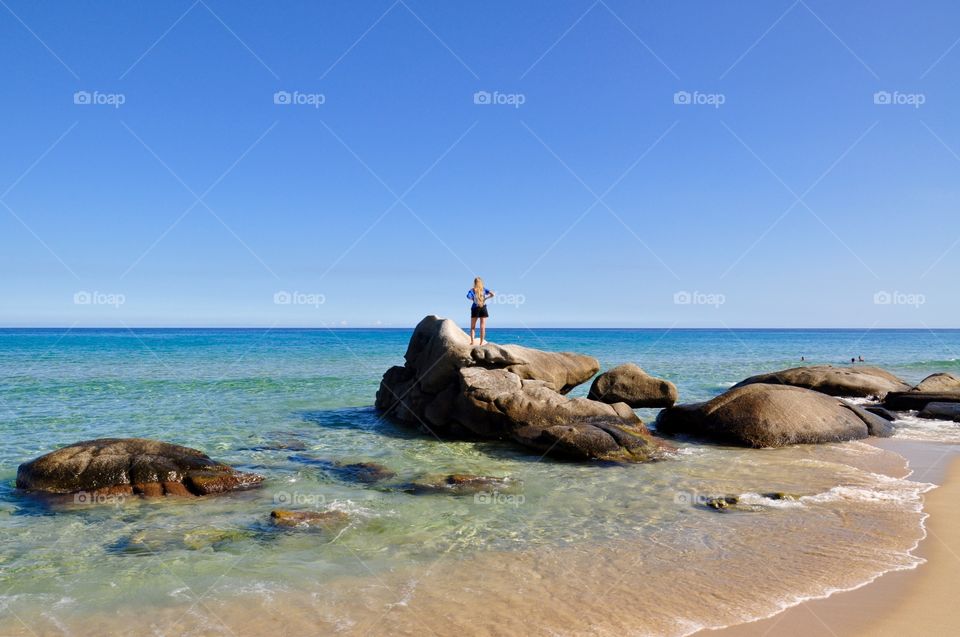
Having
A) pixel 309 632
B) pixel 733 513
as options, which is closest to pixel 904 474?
pixel 733 513

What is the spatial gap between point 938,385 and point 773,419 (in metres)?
10.9

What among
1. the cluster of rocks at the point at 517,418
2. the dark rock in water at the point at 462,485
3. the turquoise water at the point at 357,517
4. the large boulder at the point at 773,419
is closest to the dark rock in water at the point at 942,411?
the cluster of rocks at the point at 517,418

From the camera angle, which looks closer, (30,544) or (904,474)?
(30,544)

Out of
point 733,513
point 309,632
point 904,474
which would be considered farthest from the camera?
point 904,474

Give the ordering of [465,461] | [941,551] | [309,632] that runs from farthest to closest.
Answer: [465,461] < [941,551] < [309,632]

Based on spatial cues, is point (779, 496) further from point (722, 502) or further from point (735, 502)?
point (722, 502)

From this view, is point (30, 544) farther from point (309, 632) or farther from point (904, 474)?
point (904, 474)

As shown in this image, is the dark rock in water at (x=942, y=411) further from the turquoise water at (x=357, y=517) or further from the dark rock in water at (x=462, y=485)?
the dark rock in water at (x=462, y=485)

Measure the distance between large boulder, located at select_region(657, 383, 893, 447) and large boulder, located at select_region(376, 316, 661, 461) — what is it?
5.13ft

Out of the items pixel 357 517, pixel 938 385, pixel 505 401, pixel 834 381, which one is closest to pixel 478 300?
pixel 505 401

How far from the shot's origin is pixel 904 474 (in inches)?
457

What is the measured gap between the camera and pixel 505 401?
15297mm

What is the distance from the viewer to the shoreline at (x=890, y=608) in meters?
5.44

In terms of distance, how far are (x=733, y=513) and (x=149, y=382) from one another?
27545 mm
